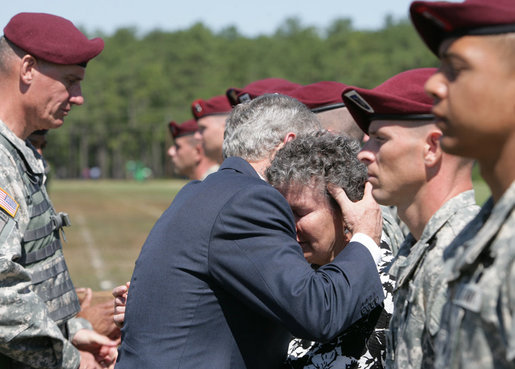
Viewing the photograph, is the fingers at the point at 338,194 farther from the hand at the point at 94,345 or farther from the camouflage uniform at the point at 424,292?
the hand at the point at 94,345

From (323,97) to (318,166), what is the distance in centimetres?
197

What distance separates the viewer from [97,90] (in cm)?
9712

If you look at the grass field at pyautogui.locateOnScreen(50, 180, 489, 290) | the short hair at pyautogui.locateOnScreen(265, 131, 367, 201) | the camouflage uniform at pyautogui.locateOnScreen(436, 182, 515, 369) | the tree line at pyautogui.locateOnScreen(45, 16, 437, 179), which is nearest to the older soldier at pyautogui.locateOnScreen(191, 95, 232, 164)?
the short hair at pyautogui.locateOnScreen(265, 131, 367, 201)

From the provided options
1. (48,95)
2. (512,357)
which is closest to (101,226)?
(48,95)

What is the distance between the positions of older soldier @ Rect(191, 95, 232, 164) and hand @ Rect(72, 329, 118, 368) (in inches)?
138

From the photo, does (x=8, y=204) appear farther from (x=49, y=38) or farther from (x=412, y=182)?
(x=412, y=182)

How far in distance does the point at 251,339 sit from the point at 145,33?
120 metres

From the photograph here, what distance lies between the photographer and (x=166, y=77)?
98.1 metres

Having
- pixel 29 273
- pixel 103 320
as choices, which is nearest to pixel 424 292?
pixel 29 273

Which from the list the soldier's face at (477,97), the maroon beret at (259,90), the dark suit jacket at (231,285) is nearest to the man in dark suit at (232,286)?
the dark suit jacket at (231,285)

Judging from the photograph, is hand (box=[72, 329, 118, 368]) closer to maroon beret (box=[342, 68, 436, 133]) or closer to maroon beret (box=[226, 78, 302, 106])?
maroon beret (box=[342, 68, 436, 133])

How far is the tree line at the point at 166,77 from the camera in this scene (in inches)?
3772

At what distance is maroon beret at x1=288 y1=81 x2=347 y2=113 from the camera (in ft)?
16.5

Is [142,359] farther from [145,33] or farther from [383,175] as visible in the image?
[145,33]
